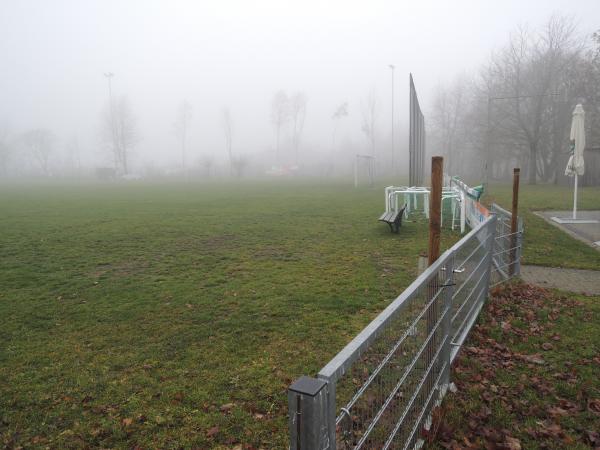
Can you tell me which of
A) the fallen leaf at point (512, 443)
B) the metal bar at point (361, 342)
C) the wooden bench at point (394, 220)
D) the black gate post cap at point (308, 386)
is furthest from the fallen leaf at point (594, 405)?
the wooden bench at point (394, 220)

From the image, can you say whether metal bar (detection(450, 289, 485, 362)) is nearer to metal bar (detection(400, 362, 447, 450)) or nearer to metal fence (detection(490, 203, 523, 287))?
metal bar (detection(400, 362, 447, 450))

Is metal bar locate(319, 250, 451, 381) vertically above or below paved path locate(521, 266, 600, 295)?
above

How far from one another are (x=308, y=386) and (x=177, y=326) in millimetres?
3635

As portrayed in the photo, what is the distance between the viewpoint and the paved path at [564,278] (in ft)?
19.5

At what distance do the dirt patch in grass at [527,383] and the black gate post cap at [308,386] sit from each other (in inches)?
67.0

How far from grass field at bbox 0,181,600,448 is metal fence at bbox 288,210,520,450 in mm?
878

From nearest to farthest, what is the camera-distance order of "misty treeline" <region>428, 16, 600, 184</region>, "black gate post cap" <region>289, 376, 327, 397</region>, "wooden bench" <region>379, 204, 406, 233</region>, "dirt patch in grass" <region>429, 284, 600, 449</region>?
"black gate post cap" <region>289, 376, 327, 397</region> → "dirt patch in grass" <region>429, 284, 600, 449</region> → "wooden bench" <region>379, 204, 406, 233</region> → "misty treeline" <region>428, 16, 600, 184</region>

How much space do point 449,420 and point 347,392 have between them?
54.1 inches

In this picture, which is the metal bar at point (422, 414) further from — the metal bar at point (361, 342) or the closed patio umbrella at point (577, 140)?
the closed patio umbrella at point (577, 140)

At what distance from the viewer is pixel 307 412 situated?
1.46 meters

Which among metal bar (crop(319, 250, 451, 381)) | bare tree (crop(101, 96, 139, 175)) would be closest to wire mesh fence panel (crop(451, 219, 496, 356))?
metal bar (crop(319, 250, 451, 381))

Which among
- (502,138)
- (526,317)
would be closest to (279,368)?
(526,317)

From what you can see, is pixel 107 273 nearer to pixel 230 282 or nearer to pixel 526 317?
pixel 230 282

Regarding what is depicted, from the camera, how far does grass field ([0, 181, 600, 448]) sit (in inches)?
123
